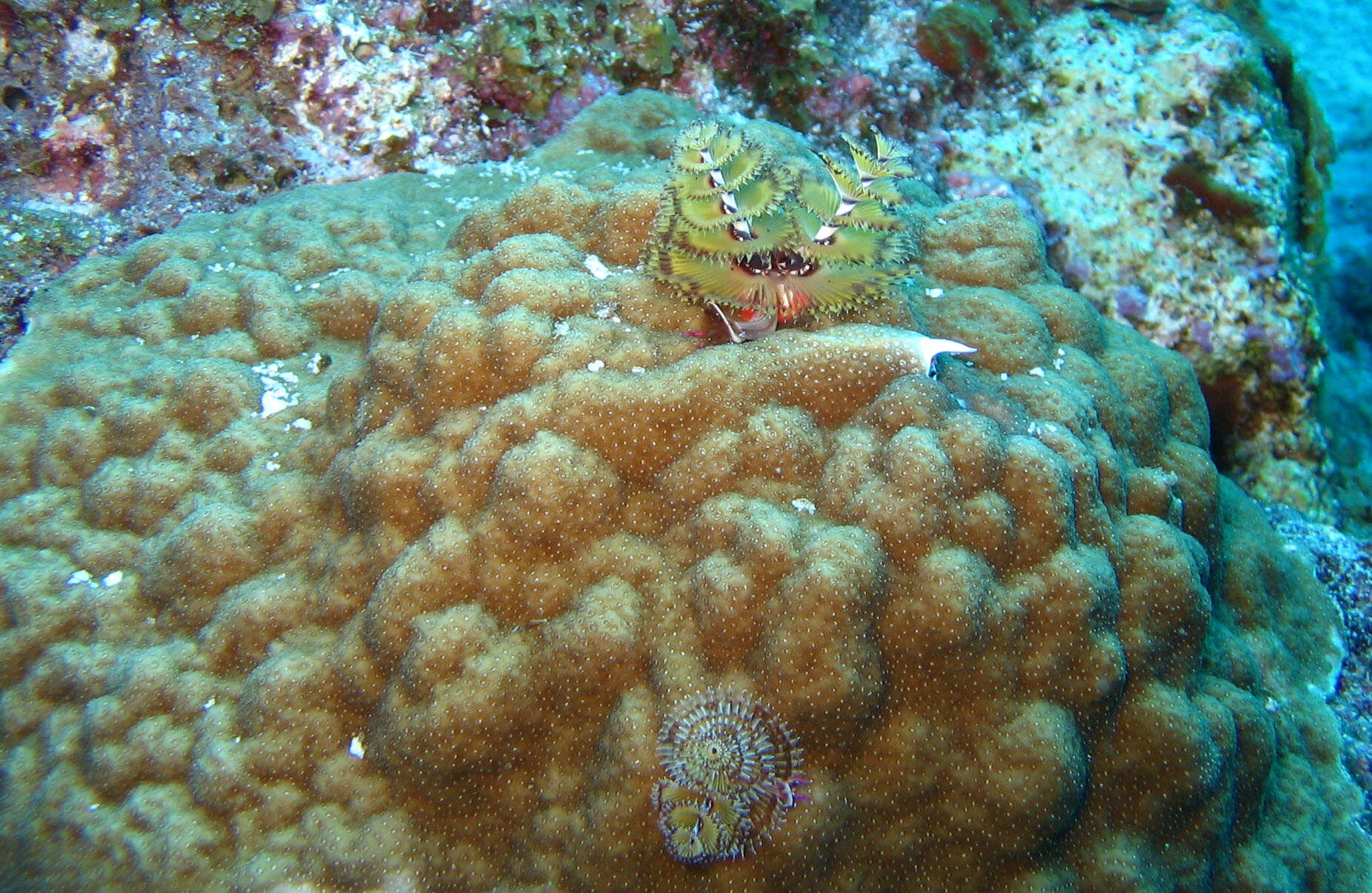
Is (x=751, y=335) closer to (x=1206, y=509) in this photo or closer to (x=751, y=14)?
(x=1206, y=509)

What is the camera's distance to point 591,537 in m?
2.58

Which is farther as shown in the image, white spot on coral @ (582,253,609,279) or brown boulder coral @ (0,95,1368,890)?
white spot on coral @ (582,253,609,279)

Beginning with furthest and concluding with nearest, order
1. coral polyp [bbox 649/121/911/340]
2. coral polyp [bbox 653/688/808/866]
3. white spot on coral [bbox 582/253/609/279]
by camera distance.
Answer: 1. white spot on coral [bbox 582/253/609/279]
2. coral polyp [bbox 649/121/911/340]
3. coral polyp [bbox 653/688/808/866]

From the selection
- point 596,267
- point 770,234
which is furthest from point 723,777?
point 596,267

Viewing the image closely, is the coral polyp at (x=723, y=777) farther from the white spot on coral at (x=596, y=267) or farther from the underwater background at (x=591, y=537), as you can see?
the white spot on coral at (x=596, y=267)

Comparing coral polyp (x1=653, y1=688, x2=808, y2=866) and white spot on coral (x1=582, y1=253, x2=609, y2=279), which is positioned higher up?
white spot on coral (x1=582, y1=253, x2=609, y2=279)

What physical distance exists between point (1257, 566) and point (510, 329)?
11.5 ft

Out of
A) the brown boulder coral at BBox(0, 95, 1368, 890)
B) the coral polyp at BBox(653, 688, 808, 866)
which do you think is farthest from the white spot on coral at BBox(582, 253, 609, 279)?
the coral polyp at BBox(653, 688, 808, 866)

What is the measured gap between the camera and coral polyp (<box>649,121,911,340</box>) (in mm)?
2725

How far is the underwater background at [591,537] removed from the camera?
7.72 ft

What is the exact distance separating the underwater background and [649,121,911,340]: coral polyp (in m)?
0.02

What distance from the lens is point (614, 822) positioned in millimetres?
2273

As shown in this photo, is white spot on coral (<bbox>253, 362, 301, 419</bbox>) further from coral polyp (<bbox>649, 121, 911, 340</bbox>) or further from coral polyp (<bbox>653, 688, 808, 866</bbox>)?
coral polyp (<bbox>653, 688, 808, 866</bbox>)

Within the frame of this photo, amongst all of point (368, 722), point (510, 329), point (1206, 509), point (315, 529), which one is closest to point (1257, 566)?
point (1206, 509)
